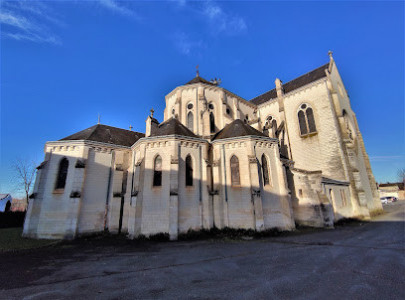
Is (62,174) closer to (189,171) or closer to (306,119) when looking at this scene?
(189,171)

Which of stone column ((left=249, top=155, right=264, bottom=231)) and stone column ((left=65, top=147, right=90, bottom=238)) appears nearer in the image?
stone column ((left=249, top=155, right=264, bottom=231))

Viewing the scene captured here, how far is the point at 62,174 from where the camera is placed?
15344mm

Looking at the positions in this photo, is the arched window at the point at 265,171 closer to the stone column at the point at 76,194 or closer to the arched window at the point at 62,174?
the stone column at the point at 76,194

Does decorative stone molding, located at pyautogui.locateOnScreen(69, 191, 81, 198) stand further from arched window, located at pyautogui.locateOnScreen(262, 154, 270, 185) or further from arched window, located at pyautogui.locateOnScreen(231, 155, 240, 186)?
arched window, located at pyautogui.locateOnScreen(262, 154, 270, 185)

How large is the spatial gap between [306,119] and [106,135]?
2380 centimetres

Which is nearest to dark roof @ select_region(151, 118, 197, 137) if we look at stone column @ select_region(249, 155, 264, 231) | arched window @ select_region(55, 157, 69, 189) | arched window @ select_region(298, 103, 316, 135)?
stone column @ select_region(249, 155, 264, 231)

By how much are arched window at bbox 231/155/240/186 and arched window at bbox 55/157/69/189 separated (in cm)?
1311

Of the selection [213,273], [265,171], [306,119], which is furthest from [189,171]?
[306,119]

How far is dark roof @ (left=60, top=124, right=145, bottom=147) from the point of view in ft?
55.0

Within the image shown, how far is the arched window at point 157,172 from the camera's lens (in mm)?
14008

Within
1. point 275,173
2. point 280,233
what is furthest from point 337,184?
point 280,233

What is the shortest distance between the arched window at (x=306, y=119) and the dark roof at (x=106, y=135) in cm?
2111

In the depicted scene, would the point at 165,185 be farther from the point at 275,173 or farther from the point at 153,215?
the point at 275,173

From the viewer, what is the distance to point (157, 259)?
322 inches
